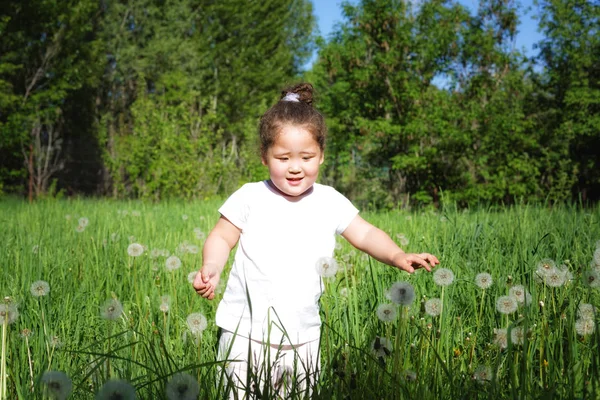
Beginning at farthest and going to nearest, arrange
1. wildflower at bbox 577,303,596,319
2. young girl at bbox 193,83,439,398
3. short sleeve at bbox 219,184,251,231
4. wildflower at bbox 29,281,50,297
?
1. short sleeve at bbox 219,184,251,231
2. young girl at bbox 193,83,439,398
3. wildflower at bbox 29,281,50,297
4. wildflower at bbox 577,303,596,319

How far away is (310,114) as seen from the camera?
2.29m

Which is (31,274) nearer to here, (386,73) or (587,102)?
(386,73)

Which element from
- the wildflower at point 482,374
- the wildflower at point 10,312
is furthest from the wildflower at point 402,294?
the wildflower at point 10,312

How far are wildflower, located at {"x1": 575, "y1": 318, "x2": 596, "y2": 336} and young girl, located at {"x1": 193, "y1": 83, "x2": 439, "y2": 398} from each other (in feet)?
1.83

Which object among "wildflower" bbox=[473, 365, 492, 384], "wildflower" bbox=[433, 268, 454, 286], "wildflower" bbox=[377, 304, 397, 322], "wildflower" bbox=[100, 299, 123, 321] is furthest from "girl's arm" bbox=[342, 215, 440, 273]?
"wildflower" bbox=[100, 299, 123, 321]

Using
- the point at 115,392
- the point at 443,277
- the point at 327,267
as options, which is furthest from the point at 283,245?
the point at 115,392

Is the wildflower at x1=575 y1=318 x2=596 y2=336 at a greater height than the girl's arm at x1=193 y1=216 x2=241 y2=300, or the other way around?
the girl's arm at x1=193 y1=216 x2=241 y2=300

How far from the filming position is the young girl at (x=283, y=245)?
212 cm

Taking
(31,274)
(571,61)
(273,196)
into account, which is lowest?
(31,274)

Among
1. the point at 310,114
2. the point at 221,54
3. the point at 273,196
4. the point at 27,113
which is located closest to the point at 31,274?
the point at 273,196

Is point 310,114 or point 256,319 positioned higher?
point 310,114

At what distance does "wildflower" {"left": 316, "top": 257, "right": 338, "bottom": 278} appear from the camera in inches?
72.4

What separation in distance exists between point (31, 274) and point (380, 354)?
236 cm

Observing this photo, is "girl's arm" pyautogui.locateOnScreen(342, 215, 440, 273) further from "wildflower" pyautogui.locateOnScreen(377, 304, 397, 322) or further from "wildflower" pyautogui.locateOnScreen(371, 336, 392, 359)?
"wildflower" pyautogui.locateOnScreen(371, 336, 392, 359)
